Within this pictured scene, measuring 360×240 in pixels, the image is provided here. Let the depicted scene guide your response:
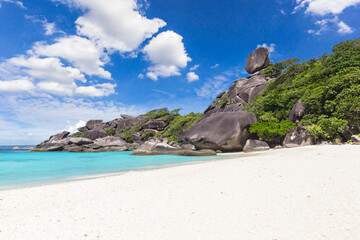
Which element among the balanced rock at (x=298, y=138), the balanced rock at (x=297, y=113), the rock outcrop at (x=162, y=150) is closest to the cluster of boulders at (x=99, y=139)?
the rock outcrop at (x=162, y=150)

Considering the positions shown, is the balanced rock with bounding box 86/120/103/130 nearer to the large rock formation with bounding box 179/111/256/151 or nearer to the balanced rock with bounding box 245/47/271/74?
the large rock formation with bounding box 179/111/256/151

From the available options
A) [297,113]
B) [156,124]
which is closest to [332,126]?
[297,113]

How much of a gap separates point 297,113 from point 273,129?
2.39 metres

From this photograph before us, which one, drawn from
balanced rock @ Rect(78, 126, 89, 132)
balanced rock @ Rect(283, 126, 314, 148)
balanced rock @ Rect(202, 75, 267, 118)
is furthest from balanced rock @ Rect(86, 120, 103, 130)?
balanced rock @ Rect(283, 126, 314, 148)

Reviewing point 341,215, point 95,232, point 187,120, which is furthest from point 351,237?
point 187,120

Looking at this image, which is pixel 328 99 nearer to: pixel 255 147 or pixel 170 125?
pixel 255 147

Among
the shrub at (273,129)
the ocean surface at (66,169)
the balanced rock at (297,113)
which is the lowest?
the ocean surface at (66,169)

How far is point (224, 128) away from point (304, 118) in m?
6.62

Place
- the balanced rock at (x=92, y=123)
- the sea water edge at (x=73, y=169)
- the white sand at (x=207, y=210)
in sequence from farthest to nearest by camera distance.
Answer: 1. the balanced rock at (x=92, y=123)
2. the sea water edge at (x=73, y=169)
3. the white sand at (x=207, y=210)

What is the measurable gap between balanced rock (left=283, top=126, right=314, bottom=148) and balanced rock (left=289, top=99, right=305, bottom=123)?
173 cm

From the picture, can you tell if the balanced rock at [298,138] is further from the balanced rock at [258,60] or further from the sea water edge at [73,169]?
the balanced rock at [258,60]

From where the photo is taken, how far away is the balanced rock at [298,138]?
13180 mm

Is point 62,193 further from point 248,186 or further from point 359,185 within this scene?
point 359,185

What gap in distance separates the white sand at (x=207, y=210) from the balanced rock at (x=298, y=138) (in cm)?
921
